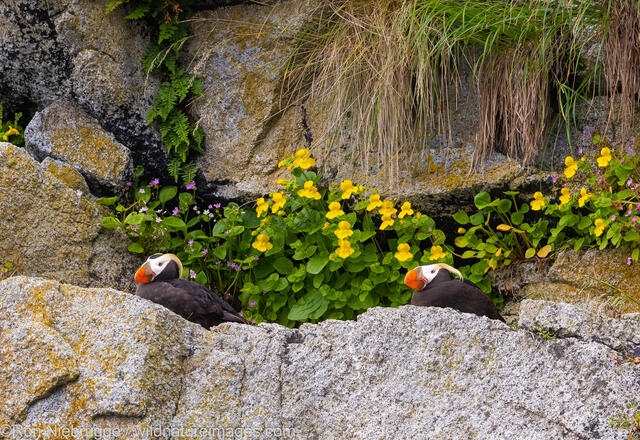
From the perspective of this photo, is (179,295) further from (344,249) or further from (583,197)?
(583,197)

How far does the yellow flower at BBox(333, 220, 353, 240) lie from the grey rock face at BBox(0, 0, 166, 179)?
138cm

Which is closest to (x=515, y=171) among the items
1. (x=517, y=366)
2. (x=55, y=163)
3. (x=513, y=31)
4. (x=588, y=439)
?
(x=513, y=31)


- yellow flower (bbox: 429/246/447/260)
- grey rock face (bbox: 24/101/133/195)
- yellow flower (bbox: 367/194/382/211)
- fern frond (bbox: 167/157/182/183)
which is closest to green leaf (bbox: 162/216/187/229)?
fern frond (bbox: 167/157/182/183)

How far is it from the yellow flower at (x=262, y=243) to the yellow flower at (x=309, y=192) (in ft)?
1.09

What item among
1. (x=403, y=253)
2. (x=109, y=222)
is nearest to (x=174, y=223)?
(x=109, y=222)

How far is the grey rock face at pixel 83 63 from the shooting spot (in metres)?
5.04

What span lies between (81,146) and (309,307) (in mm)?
1791

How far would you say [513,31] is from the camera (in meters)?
4.47

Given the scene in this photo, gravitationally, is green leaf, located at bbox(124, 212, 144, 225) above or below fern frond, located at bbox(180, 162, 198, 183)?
below

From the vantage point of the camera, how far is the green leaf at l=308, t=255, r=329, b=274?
14.9 ft

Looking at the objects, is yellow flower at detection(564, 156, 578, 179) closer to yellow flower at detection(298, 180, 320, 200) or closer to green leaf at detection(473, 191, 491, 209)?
green leaf at detection(473, 191, 491, 209)

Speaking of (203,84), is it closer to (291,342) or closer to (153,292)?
(153,292)

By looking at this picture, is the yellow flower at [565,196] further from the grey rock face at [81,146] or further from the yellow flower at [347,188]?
the grey rock face at [81,146]

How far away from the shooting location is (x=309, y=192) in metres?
4.66
